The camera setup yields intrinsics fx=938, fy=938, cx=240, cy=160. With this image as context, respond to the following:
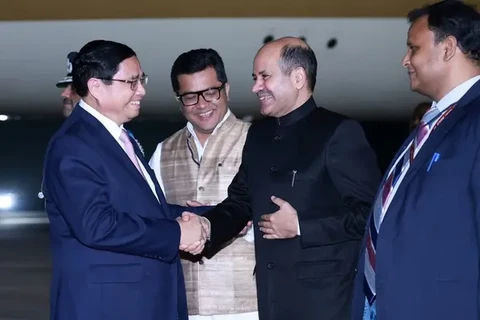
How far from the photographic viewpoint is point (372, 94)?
328 inches

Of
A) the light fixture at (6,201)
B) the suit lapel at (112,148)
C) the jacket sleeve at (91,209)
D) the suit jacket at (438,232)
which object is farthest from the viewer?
the light fixture at (6,201)

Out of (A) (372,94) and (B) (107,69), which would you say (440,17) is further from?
(A) (372,94)

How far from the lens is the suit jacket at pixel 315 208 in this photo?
8.59 ft

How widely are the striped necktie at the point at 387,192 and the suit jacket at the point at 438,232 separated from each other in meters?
0.09

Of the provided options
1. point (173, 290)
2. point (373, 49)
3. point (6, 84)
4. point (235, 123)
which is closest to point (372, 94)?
point (373, 49)

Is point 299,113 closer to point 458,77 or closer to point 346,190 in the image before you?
point 346,190

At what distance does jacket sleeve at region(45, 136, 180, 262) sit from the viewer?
2.38 m

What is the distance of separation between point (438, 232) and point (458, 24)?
1.69ft

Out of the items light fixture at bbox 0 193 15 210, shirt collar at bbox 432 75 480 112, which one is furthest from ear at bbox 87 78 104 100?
light fixture at bbox 0 193 15 210

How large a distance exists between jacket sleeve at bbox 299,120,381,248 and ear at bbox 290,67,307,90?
0.60 ft

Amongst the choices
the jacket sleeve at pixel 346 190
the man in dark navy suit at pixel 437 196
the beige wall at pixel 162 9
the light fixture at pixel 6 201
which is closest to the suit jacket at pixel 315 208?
the jacket sleeve at pixel 346 190

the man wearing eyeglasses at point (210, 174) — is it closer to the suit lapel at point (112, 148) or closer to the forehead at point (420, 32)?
the suit lapel at point (112, 148)

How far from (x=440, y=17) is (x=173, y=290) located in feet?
3.37

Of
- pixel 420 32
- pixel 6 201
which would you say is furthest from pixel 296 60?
pixel 6 201
